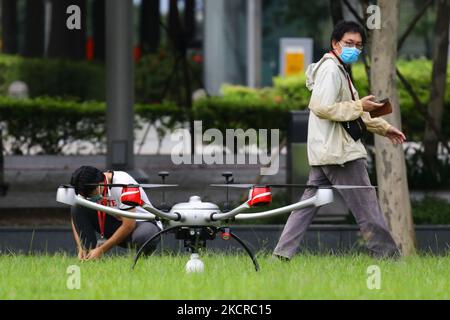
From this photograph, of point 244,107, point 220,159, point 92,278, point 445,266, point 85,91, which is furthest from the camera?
point 85,91

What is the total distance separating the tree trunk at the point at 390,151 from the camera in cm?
1071

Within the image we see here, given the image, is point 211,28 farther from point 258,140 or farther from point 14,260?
point 14,260

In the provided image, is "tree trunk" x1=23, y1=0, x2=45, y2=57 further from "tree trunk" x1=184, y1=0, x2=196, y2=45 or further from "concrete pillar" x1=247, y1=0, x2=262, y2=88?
"concrete pillar" x1=247, y1=0, x2=262, y2=88

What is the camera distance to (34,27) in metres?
32.8

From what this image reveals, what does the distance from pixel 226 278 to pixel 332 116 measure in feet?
4.90

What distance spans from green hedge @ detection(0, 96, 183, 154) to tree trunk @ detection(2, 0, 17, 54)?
14.3 m

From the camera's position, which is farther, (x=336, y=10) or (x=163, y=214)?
(x=336, y=10)

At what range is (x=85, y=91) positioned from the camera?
88.0 feet

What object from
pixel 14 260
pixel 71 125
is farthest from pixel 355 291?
pixel 71 125

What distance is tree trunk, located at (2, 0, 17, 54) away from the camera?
33.8 metres

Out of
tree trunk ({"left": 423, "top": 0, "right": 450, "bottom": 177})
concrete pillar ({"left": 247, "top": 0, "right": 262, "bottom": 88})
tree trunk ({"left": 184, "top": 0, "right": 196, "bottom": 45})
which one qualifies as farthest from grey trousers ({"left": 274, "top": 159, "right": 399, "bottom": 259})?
concrete pillar ({"left": 247, "top": 0, "right": 262, "bottom": 88})

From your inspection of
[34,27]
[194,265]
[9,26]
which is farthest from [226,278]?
[9,26]

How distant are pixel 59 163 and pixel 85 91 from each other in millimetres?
7584

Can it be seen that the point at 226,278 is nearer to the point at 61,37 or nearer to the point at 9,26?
the point at 61,37
